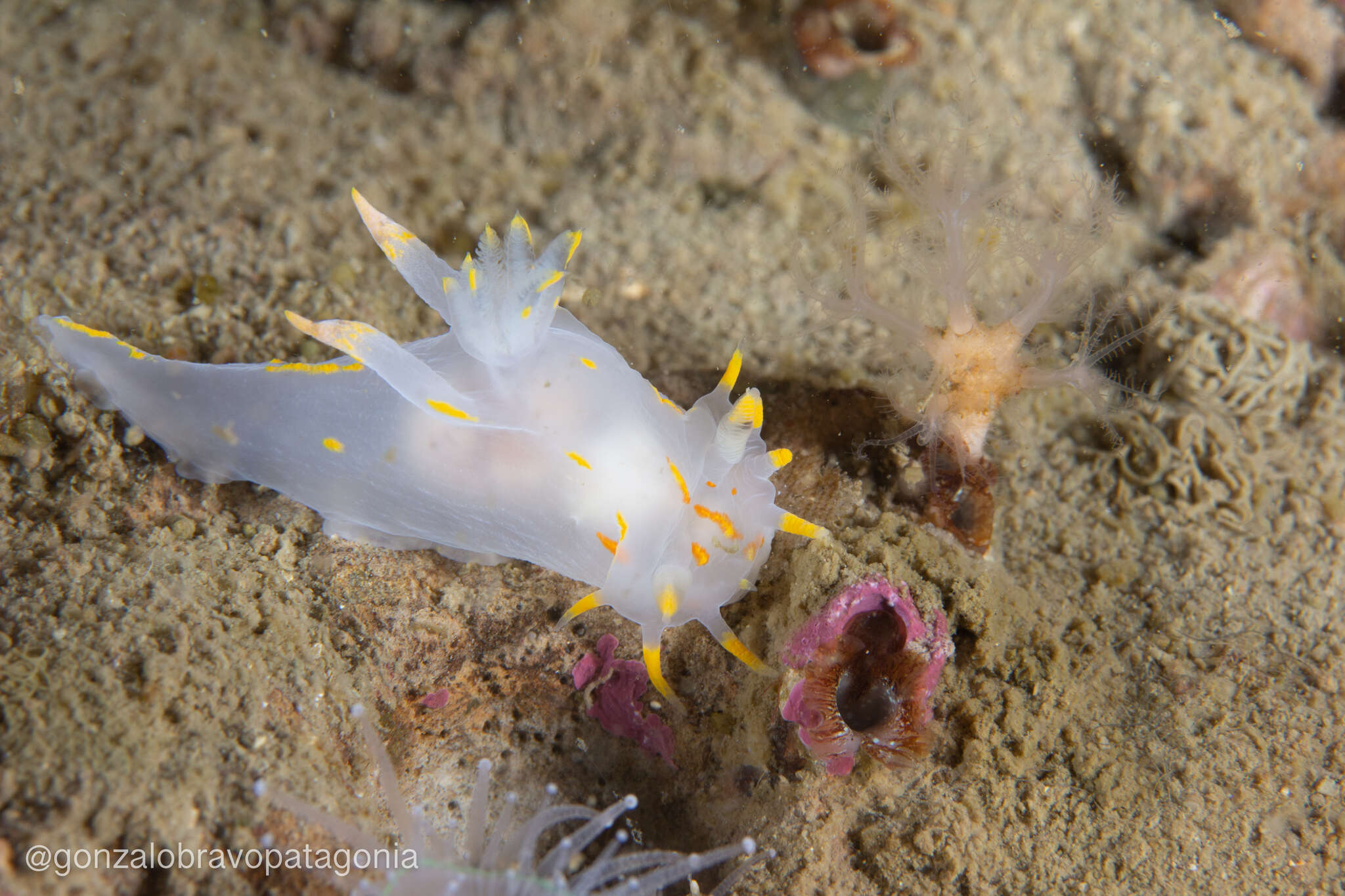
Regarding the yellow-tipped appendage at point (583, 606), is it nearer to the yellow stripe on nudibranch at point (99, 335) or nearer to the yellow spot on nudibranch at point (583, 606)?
the yellow spot on nudibranch at point (583, 606)

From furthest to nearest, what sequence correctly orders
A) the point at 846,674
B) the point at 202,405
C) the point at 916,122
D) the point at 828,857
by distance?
the point at 916,122, the point at 202,405, the point at 846,674, the point at 828,857

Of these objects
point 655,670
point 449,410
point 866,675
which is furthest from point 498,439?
point 866,675

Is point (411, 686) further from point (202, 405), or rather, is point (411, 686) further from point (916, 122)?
point (916, 122)

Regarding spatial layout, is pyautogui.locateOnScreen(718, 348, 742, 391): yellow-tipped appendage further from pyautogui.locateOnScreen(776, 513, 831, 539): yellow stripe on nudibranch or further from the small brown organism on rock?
the small brown organism on rock

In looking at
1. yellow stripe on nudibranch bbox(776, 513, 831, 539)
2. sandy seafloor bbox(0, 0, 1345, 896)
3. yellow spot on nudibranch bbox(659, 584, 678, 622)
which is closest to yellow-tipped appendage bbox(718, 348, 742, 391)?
yellow stripe on nudibranch bbox(776, 513, 831, 539)

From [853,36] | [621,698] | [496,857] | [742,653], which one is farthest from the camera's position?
[853,36]

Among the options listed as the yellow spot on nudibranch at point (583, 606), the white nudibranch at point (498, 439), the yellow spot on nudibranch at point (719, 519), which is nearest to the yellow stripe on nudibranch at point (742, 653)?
the white nudibranch at point (498, 439)

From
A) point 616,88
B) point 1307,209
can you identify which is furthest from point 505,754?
point 1307,209

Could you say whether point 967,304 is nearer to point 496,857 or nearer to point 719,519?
point 719,519
